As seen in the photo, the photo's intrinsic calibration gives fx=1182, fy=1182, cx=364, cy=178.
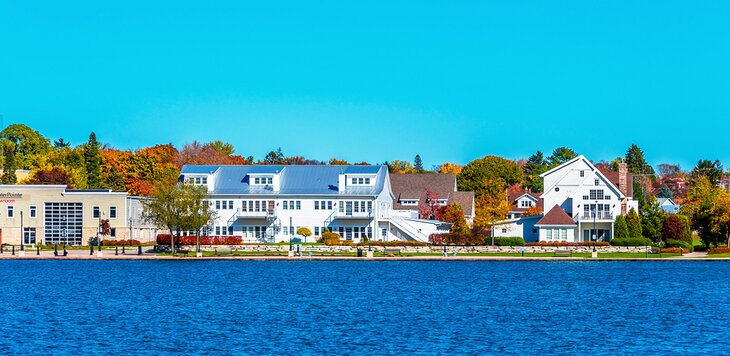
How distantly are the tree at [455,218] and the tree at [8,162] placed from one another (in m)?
49.2

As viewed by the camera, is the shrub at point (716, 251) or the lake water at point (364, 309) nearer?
the lake water at point (364, 309)

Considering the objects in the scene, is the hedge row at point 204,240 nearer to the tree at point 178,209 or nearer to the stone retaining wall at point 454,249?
the tree at point 178,209

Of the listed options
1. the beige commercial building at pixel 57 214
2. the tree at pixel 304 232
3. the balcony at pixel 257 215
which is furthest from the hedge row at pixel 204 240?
the beige commercial building at pixel 57 214

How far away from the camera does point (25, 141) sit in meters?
158

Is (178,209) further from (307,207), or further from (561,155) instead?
(561,155)

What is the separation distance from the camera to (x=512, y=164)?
543 ft

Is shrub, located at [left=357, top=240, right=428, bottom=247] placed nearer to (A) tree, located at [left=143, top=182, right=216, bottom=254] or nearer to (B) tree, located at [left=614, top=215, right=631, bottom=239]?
(A) tree, located at [left=143, top=182, right=216, bottom=254]

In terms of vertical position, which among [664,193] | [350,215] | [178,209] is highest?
[664,193]

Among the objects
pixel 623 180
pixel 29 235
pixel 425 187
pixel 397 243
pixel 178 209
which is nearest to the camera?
pixel 178 209

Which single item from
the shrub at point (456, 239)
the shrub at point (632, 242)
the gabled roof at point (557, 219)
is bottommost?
the shrub at point (632, 242)

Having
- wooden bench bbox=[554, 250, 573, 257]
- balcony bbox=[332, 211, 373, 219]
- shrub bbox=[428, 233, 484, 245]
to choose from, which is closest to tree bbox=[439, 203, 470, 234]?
shrub bbox=[428, 233, 484, 245]

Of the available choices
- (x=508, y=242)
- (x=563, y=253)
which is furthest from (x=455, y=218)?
(x=563, y=253)

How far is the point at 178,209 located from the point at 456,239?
23138mm

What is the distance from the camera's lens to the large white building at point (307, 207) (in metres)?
106
